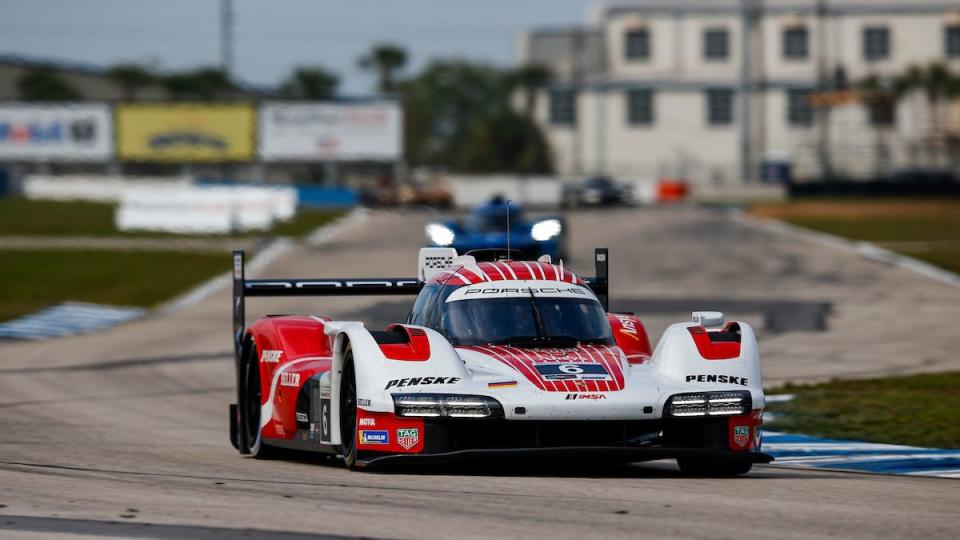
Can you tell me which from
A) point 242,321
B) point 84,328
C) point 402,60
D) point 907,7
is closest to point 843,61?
point 907,7

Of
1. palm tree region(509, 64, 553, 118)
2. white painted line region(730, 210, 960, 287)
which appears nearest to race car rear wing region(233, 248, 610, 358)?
white painted line region(730, 210, 960, 287)

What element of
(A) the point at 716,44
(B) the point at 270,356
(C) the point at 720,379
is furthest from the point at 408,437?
(A) the point at 716,44

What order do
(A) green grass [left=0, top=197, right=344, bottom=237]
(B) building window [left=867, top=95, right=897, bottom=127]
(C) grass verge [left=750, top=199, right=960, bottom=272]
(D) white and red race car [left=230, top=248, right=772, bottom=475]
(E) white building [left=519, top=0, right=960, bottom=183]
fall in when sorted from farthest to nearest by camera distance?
1. (E) white building [left=519, top=0, right=960, bottom=183]
2. (B) building window [left=867, top=95, right=897, bottom=127]
3. (A) green grass [left=0, top=197, right=344, bottom=237]
4. (C) grass verge [left=750, top=199, right=960, bottom=272]
5. (D) white and red race car [left=230, top=248, right=772, bottom=475]

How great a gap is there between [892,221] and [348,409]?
1825 inches

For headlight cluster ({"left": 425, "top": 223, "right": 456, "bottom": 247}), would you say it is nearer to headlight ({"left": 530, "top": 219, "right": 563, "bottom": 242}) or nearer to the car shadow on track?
headlight ({"left": 530, "top": 219, "right": 563, "bottom": 242})

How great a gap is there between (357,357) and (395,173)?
79.7m

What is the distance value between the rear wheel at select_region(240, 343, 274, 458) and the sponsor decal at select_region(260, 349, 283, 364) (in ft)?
0.34

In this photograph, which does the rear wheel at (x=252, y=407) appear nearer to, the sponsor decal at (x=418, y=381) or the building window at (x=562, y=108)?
the sponsor decal at (x=418, y=381)

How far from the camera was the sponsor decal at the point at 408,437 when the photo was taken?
919 cm

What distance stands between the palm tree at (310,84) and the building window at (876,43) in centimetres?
4082

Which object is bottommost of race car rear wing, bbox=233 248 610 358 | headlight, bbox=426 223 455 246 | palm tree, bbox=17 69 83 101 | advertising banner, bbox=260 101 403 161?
race car rear wing, bbox=233 248 610 358

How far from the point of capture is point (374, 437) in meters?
9.34

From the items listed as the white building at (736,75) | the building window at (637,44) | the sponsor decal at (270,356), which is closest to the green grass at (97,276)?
the sponsor decal at (270,356)

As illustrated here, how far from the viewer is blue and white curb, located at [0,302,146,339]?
25000 millimetres
